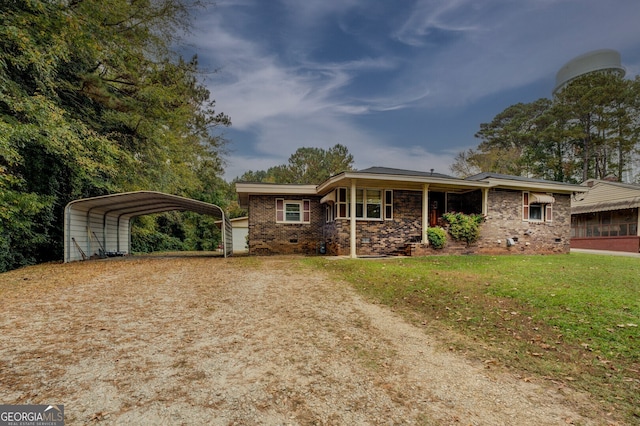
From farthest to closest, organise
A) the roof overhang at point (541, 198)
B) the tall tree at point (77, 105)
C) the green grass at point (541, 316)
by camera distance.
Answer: the roof overhang at point (541, 198) → the tall tree at point (77, 105) → the green grass at point (541, 316)

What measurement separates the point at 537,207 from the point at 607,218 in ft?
29.8

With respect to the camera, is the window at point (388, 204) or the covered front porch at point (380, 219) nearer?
the covered front porch at point (380, 219)

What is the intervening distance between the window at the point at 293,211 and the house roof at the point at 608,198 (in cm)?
1531

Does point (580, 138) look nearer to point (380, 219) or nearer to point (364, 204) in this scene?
point (380, 219)

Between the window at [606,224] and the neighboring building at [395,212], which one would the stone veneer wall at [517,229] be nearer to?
the neighboring building at [395,212]

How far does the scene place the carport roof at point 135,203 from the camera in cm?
1041

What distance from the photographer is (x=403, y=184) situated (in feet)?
40.8

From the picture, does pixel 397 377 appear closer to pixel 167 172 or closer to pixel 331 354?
pixel 331 354

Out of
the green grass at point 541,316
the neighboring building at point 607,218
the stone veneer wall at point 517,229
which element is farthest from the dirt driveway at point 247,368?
the neighboring building at point 607,218

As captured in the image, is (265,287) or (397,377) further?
(265,287)

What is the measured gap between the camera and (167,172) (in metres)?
13.8

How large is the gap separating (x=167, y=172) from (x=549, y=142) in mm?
37819

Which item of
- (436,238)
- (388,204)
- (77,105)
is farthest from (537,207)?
(77,105)

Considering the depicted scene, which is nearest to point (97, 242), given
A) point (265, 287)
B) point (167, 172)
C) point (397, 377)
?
point (167, 172)
